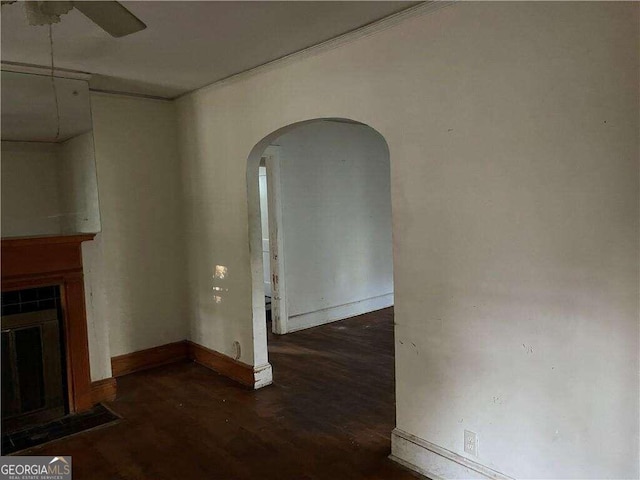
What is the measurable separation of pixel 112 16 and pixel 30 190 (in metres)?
1.73

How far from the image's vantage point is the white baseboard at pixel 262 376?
3787 millimetres

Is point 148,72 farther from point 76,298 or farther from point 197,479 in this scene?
point 197,479

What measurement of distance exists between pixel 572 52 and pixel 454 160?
26.3 inches

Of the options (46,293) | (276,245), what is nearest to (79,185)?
(46,293)

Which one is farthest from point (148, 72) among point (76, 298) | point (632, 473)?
point (632, 473)

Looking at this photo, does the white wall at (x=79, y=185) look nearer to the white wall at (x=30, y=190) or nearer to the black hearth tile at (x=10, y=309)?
the white wall at (x=30, y=190)

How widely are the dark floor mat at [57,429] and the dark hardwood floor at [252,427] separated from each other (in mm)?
89

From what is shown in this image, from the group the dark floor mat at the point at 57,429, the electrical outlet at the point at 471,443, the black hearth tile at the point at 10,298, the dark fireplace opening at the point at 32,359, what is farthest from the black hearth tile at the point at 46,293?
the electrical outlet at the point at 471,443

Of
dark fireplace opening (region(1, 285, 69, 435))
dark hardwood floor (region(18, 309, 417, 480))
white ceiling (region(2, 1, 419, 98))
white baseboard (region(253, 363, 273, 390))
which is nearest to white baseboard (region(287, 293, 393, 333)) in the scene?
dark hardwood floor (region(18, 309, 417, 480))

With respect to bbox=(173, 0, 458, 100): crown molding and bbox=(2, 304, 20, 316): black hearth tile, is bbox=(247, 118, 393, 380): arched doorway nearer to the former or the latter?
bbox=(173, 0, 458, 100): crown molding

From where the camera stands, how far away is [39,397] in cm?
328

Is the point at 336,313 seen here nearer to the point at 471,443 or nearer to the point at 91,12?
the point at 471,443

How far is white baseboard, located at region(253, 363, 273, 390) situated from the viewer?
379 cm

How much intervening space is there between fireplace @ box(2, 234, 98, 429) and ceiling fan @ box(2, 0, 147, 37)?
1651mm
